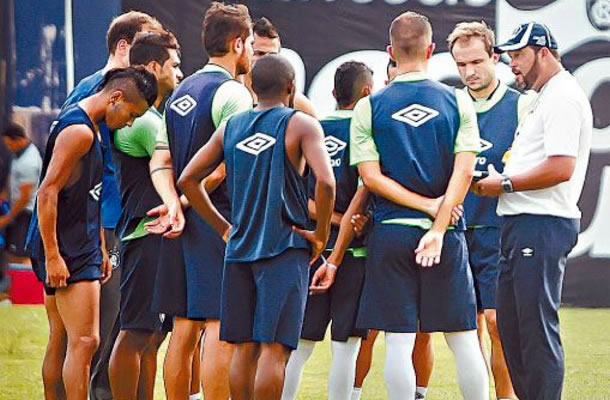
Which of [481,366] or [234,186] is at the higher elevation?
[234,186]

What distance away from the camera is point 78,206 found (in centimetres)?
583

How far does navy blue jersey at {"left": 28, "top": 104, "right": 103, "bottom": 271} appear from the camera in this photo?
18.9ft

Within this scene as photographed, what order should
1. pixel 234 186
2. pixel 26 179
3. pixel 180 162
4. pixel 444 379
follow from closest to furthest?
pixel 234 186 → pixel 180 162 → pixel 444 379 → pixel 26 179

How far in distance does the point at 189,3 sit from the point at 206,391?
6.18m

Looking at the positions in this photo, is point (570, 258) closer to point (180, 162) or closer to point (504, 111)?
point (504, 111)

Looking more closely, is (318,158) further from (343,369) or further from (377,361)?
(377,361)

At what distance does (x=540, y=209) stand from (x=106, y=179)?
2185 mm

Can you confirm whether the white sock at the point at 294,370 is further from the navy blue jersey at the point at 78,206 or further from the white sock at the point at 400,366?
the navy blue jersey at the point at 78,206

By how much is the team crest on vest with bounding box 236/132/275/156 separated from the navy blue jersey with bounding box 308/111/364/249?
1.00m

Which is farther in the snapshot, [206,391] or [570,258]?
[570,258]

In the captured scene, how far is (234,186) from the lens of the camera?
5.55 m

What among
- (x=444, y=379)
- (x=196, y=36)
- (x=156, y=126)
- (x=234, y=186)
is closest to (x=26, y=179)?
(x=196, y=36)

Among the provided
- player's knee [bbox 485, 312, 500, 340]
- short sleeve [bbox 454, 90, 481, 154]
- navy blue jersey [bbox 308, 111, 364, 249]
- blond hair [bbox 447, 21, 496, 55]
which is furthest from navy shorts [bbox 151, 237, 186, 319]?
blond hair [bbox 447, 21, 496, 55]

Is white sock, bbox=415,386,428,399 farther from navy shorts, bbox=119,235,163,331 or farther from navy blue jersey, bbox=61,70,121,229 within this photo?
navy blue jersey, bbox=61,70,121,229
